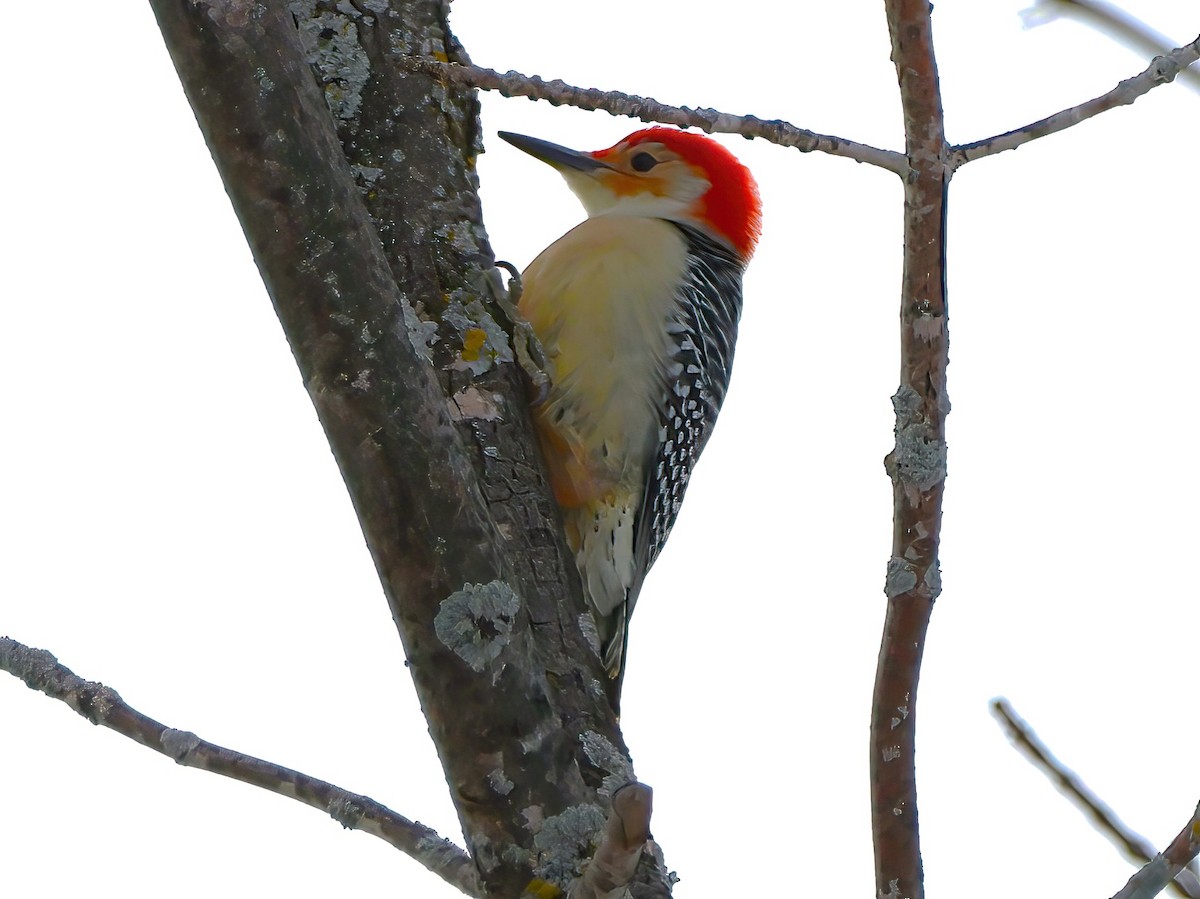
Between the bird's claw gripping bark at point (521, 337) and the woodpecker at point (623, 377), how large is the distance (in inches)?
3.5

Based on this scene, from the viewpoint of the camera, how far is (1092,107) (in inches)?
83.8

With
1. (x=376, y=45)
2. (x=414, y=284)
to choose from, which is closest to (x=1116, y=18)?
(x=414, y=284)

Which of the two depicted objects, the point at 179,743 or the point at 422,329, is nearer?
the point at 179,743

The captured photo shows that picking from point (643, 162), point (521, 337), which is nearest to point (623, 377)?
point (521, 337)

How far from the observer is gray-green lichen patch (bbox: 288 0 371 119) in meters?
3.33

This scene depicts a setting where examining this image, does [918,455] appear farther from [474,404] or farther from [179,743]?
[179,743]

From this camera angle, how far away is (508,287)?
3932mm

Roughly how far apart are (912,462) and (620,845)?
0.71 meters

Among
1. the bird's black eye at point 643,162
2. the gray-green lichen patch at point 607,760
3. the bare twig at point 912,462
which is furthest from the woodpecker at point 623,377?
the bare twig at point 912,462

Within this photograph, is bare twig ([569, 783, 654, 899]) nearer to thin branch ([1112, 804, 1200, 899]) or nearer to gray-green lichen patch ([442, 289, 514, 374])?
thin branch ([1112, 804, 1200, 899])

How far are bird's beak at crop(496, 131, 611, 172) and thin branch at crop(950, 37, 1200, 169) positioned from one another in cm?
302

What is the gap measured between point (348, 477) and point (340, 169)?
54cm

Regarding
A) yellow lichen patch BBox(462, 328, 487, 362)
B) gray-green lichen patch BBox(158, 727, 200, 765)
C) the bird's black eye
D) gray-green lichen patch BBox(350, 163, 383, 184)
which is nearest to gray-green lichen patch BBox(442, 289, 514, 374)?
yellow lichen patch BBox(462, 328, 487, 362)

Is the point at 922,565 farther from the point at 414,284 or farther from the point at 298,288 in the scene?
the point at 414,284
